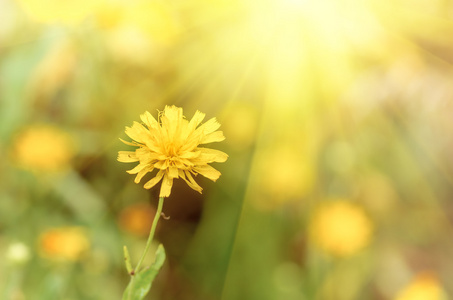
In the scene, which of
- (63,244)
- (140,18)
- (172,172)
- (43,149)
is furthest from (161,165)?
(140,18)

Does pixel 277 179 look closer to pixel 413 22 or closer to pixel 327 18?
pixel 327 18

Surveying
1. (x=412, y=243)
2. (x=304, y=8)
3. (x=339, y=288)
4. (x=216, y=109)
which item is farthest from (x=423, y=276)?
(x=304, y=8)

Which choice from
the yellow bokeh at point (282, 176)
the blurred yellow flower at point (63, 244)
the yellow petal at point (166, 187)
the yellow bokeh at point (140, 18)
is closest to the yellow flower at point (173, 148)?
the yellow petal at point (166, 187)

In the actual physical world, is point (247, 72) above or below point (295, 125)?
above

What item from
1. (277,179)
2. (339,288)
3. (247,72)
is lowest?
(339,288)

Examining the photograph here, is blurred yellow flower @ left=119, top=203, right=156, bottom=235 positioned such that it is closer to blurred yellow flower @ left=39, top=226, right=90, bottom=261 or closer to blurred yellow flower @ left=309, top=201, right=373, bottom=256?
blurred yellow flower @ left=39, top=226, right=90, bottom=261

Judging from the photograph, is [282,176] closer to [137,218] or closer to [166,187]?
[137,218]

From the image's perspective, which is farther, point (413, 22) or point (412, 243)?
point (413, 22)
